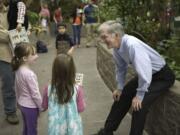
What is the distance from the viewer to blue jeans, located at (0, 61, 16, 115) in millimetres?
5926

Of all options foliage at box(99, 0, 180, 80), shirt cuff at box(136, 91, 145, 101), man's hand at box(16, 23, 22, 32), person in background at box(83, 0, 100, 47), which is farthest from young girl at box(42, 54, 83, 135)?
person in background at box(83, 0, 100, 47)

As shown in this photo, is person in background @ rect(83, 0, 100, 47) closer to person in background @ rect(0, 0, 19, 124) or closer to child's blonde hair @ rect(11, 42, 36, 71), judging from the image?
person in background @ rect(0, 0, 19, 124)

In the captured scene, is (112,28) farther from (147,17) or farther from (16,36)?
(147,17)

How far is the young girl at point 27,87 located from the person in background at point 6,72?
3.06 ft

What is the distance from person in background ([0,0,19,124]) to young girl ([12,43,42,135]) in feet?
3.06

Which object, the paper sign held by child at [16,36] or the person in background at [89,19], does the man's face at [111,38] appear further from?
the person in background at [89,19]

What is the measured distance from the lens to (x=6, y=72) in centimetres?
593

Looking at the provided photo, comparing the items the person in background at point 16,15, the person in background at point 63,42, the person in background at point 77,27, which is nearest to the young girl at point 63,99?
the person in background at point 16,15

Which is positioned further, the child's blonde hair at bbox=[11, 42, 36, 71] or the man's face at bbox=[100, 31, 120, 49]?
the child's blonde hair at bbox=[11, 42, 36, 71]

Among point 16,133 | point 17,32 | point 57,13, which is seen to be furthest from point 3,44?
point 57,13

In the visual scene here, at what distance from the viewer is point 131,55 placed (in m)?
4.63

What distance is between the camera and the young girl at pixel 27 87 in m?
4.78

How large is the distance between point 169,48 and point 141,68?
2.40 meters

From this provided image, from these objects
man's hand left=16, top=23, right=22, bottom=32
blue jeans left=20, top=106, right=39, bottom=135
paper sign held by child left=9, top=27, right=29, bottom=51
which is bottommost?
blue jeans left=20, top=106, right=39, bottom=135
